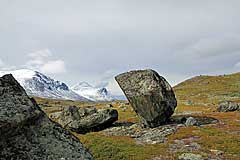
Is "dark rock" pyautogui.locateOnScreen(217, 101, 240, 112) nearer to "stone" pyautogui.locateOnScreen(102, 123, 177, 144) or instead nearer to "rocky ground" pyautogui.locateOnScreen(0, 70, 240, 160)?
"rocky ground" pyautogui.locateOnScreen(0, 70, 240, 160)

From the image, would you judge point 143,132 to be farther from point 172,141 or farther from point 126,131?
point 172,141

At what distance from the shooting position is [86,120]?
51938 mm

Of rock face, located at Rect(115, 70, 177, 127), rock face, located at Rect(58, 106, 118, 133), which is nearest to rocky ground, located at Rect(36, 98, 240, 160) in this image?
rock face, located at Rect(58, 106, 118, 133)

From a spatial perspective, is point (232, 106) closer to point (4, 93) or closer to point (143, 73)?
point (143, 73)

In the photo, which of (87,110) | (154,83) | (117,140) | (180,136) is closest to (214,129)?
(180,136)

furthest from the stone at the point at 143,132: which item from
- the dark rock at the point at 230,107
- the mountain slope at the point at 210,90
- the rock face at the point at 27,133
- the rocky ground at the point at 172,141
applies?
the mountain slope at the point at 210,90

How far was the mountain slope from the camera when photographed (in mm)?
101900

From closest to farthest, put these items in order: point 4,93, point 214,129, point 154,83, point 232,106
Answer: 1. point 4,93
2. point 214,129
3. point 154,83
4. point 232,106

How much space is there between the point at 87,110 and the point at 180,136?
19386mm

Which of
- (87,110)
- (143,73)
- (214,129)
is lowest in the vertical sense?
(214,129)

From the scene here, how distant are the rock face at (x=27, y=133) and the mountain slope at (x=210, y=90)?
8603 cm

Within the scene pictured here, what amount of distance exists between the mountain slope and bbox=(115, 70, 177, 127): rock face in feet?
149

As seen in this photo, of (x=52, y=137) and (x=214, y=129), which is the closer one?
(x=52, y=137)

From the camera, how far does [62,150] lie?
10.3 meters
